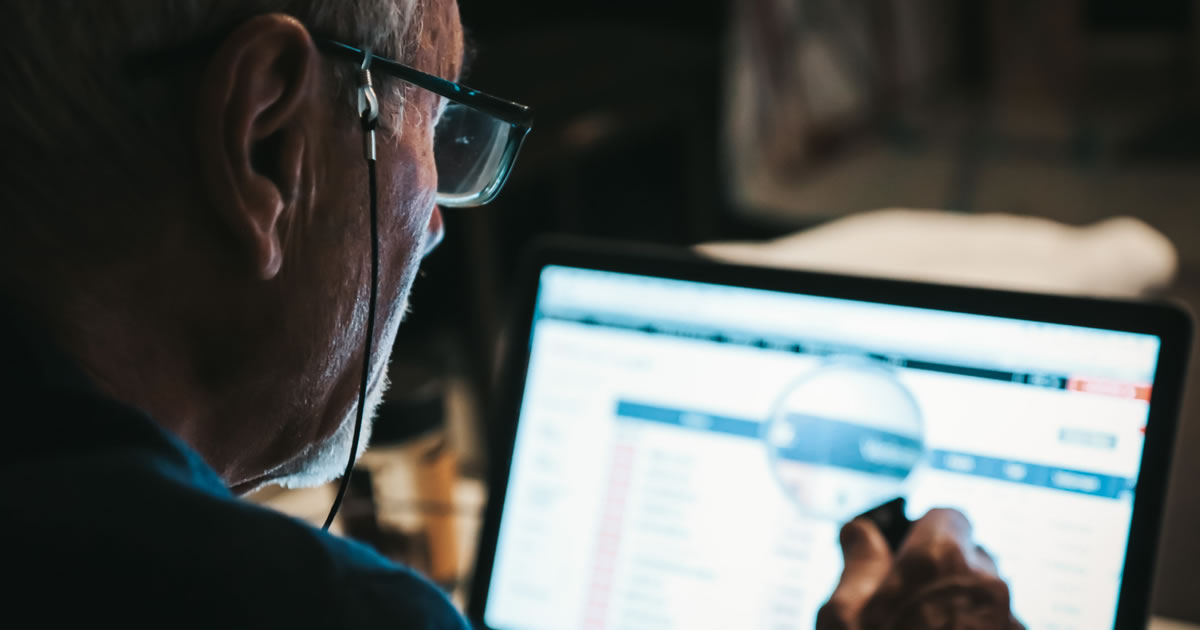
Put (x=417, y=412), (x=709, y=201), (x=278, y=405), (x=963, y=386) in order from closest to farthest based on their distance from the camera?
(x=278, y=405), (x=963, y=386), (x=417, y=412), (x=709, y=201)

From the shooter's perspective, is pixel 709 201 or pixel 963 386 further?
pixel 709 201

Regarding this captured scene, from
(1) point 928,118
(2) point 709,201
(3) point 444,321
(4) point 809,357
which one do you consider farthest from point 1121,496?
(1) point 928,118

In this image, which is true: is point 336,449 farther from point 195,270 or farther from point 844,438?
point 844,438

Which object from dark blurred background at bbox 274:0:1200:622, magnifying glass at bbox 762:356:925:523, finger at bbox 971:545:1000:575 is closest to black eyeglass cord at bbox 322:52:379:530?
magnifying glass at bbox 762:356:925:523

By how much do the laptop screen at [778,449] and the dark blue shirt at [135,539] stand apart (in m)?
0.28

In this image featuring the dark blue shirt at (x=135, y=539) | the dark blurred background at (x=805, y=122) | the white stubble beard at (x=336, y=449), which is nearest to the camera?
the dark blue shirt at (x=135, y=539)

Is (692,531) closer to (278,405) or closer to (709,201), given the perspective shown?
(278,405)

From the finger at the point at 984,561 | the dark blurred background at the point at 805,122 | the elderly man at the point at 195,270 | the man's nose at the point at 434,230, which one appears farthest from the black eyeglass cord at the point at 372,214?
the dark blurred background at the point at 805,122

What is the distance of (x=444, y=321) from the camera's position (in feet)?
6.49

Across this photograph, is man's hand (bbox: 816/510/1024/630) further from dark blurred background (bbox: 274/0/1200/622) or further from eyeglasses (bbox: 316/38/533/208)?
dark blurred background (bbox: 274/0/1200/622)

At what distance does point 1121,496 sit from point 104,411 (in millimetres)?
555

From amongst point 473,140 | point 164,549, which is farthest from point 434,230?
point 164,549

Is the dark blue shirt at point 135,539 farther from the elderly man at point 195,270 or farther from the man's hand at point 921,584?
the man's hand at point 921,584

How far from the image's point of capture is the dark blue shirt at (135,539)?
350mm
